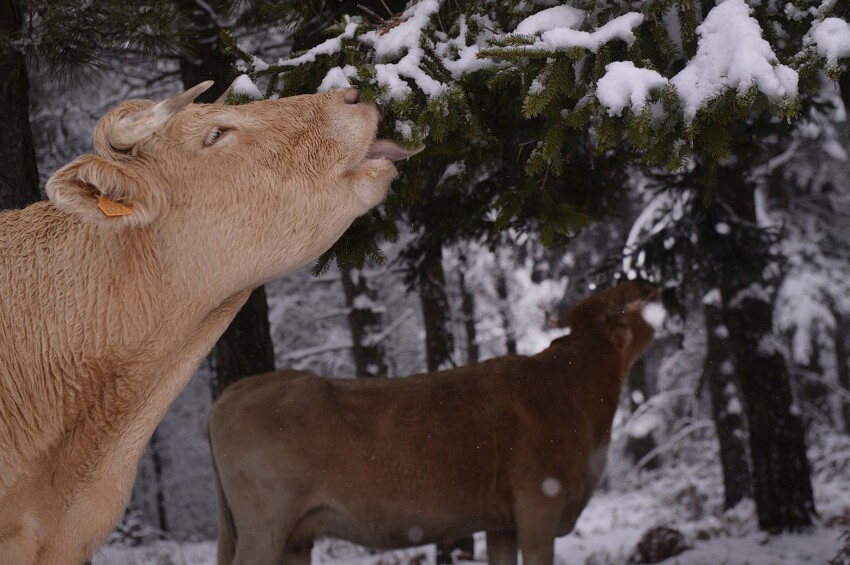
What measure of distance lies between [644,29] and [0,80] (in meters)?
4.60

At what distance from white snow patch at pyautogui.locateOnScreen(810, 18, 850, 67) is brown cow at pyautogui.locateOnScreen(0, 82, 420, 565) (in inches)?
81.1

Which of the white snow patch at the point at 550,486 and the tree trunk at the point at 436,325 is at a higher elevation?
the tree trunk at the point at 436,325

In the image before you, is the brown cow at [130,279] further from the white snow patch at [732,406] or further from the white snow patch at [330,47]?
the white snow patch at [732,406]

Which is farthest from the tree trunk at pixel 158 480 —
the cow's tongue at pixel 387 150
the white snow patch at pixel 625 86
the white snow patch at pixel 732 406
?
the white snow patch at pixel 625 86

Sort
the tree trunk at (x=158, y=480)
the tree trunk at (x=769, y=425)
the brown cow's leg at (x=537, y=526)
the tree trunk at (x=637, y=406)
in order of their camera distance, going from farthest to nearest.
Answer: the tree trunk at (x=158, y=480) < the tree trunk at (x=637, y=406) < the tree trunk at (x=769, y=425) < the brown cow's leg at (x=537, y=526)

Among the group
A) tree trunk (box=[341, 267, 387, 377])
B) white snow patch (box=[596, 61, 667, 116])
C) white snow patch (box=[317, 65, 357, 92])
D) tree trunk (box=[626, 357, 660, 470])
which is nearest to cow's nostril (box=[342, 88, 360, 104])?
white snow patch (box=[317, 65, 357, 92])

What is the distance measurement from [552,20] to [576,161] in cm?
288

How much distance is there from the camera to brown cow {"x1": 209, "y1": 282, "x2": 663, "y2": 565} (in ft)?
20.8

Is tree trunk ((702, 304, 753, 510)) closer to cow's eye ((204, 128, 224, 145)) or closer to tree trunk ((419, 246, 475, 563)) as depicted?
tree trunk ((419, 246, 475, 563))

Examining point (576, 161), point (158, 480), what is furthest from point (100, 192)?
point (158, 480)

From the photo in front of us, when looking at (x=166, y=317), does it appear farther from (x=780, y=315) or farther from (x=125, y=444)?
(x=780, y=315)

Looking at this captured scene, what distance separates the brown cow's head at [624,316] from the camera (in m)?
7.57

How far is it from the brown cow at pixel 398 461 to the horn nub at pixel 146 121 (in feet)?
11.5

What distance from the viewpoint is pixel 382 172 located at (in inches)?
144
